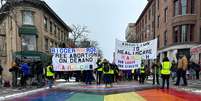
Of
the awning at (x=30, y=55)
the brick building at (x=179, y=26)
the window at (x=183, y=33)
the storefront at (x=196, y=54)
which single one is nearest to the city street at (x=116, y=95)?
the storefront at (x=196, y=54)

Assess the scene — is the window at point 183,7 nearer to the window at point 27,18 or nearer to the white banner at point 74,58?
the window at point 27,18

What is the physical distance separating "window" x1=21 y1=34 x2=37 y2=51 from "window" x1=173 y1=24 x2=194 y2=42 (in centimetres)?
1796

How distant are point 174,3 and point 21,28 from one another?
1957cm

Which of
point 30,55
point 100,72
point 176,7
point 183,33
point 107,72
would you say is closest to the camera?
point 107,72

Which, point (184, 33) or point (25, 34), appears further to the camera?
point (25, 34)

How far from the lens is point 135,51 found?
936 inches

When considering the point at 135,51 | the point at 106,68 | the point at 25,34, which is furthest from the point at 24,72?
the point at 25,34

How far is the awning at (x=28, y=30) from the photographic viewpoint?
47.6 meters

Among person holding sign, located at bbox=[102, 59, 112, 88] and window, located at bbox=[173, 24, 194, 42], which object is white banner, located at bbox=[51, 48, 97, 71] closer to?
person holding sign, located at bbox=[102, 59, 112, 88]

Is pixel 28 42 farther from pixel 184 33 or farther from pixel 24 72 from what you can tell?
pixel 24 72

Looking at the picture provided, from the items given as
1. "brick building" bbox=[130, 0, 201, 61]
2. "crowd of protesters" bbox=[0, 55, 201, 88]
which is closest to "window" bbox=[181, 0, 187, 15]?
"brick building" bbox=[130, 0, 201, 61]

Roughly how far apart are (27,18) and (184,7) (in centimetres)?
1950

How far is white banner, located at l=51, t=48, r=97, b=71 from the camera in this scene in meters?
25.6

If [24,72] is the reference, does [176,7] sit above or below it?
above
